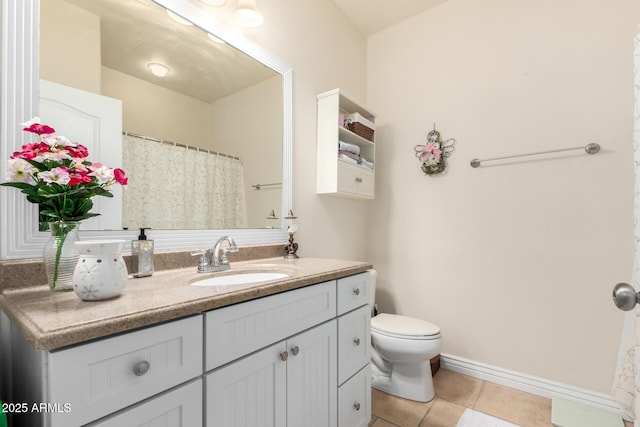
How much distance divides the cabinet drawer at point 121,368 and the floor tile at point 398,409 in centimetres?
131

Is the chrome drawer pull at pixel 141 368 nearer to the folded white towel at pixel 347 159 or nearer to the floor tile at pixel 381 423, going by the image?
the floor tile at pixel 381 423

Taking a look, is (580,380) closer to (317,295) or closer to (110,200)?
(317,295)

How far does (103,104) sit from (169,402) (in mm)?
1008

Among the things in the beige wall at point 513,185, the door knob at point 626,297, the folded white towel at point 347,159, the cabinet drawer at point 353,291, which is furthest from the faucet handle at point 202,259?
the beige wall at point 513,185

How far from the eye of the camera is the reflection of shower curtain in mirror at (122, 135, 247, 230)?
1168mm

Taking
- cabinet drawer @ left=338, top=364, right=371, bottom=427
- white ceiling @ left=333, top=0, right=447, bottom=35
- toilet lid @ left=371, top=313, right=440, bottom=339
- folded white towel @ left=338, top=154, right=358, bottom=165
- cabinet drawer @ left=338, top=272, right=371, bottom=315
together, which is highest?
white ceiling @ left=333, top=0, right=447, bottom=35

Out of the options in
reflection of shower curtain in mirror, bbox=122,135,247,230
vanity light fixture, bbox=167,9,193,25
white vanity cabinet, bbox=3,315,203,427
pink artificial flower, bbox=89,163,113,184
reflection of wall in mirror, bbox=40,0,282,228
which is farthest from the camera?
vanity light fixture, bbox=167,9,193,25

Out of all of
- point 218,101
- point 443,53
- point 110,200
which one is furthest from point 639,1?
point 110,200

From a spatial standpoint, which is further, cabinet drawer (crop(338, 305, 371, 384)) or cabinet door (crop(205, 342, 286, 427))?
cabinet drawer (crop(338, 305, 371, 384))

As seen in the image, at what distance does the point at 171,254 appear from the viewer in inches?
48.3

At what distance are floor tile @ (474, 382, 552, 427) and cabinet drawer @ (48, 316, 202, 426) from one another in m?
1.74

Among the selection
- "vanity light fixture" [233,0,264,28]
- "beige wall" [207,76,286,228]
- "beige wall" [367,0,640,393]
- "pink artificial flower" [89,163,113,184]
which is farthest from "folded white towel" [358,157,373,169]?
"pink artificial flower" [89,163,113,184]

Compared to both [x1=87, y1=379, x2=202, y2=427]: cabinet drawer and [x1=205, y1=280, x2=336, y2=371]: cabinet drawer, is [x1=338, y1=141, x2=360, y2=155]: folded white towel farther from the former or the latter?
[x1=87, y1=379, x2=202, y2=427]: cabinet drawer

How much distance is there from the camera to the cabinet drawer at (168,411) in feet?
2.07
